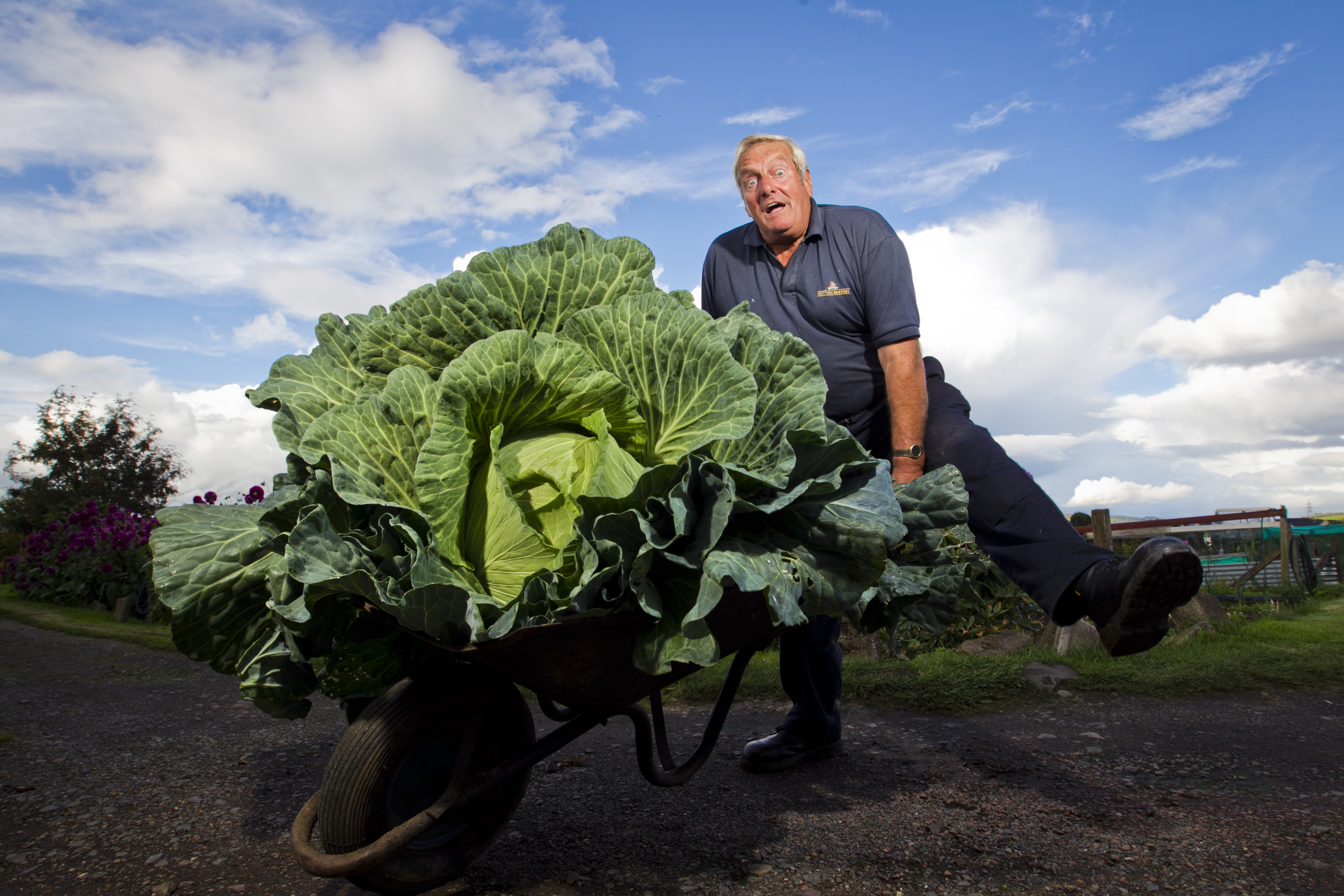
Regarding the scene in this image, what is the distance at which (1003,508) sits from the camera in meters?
2.80

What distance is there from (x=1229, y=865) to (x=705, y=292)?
9.36 ft

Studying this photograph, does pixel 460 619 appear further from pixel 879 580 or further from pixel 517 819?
pixel 517 819

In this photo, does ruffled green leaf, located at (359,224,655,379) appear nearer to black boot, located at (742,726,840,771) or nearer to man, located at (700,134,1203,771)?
man, located at (700,134,1203,771)

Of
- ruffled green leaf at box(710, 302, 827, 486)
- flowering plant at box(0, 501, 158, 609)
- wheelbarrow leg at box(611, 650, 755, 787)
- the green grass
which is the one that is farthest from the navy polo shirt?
flowering plant at box(0, 501, 158, 609)

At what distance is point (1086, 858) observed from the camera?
258 centimetres

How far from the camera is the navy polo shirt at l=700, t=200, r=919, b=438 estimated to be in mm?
3143

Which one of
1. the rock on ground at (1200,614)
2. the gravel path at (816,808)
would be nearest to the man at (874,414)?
the gravel path at (816,808)

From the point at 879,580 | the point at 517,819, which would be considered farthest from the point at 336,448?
the point at 517,819

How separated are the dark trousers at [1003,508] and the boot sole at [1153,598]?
0.16 meters

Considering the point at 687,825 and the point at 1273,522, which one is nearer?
the point at 687,825

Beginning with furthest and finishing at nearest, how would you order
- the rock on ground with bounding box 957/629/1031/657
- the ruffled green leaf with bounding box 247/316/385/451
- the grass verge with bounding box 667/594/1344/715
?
the rock on ground with bounding box 957/629/1031/657, the grass verge with bounding box 667/594/1344/715, the ruffled green leaf with bounding box 247/316/385/451

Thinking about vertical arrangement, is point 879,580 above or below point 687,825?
above

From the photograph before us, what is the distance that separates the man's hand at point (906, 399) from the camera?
2.98 meters

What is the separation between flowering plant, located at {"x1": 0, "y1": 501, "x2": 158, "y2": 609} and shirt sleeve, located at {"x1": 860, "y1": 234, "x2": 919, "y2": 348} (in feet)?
32.1
